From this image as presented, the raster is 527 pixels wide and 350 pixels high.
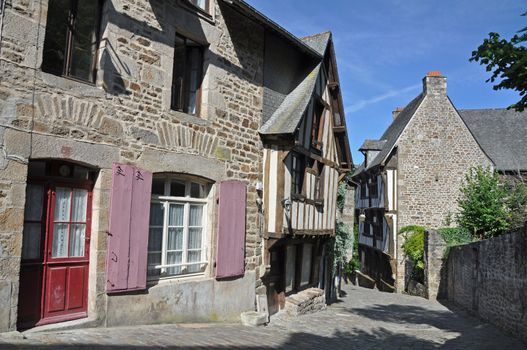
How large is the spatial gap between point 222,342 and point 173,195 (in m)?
2.27

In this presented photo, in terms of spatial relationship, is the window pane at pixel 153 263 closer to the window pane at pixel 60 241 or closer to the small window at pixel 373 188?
the window pane at pixel 60 241

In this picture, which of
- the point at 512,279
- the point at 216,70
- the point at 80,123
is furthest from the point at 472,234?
the point at 80,123

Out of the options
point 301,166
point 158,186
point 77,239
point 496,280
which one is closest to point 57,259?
point 77,239

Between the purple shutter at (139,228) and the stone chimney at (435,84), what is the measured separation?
17896 millimetres

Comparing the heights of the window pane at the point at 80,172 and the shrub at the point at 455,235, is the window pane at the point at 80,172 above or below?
above

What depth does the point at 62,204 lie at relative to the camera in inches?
222

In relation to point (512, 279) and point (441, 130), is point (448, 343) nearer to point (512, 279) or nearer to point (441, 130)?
point (512, 279)

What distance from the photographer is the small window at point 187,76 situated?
7.46 metres

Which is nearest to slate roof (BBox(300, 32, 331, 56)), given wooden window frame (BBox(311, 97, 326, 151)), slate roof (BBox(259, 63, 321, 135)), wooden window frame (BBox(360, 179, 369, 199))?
slate roof (BBox(259, 63, 321, 135))

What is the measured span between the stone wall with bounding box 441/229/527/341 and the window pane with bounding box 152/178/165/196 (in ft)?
20.3

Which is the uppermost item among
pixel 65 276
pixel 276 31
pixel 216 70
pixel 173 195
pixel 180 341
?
pixel 276 31

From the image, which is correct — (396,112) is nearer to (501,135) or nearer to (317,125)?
(501,135)

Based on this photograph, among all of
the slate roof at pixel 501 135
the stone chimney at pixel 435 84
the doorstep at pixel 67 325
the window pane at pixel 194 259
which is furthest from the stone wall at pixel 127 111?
the slate roof at pixel 501 135

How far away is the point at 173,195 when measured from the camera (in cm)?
722
